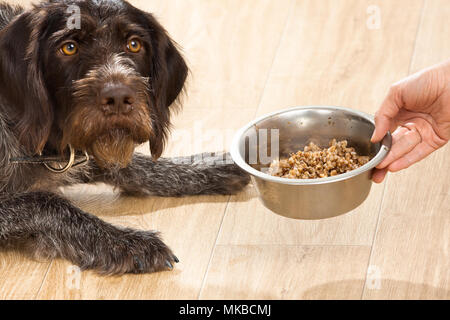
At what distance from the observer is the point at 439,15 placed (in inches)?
158

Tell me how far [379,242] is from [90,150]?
97cm

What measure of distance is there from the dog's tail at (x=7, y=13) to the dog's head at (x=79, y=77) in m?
0.27

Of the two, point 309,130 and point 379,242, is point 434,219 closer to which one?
point 379,242

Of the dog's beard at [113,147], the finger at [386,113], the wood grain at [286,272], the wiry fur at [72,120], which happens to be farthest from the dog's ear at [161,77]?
the finger at [386,113]

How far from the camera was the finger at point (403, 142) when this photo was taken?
2537 millimetres

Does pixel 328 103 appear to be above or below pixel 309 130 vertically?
below

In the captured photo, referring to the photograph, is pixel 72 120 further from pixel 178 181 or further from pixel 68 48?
pixel 178 181

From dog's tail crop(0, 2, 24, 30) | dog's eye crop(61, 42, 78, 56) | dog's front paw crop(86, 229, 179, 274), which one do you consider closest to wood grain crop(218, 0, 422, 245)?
dog's front paw crop(86, 229, 179, 274)

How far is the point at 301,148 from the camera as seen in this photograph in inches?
107

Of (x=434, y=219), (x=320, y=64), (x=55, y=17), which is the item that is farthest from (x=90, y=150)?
(x=320, y=64)

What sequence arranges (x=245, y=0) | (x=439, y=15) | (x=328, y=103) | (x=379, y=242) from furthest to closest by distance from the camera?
(x=245, y=0) → (x=439, y=15) → (x=328, y=103) → (x=379, y=242)

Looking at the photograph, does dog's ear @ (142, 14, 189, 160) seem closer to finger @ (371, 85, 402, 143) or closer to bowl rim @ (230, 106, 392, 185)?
bowl rim @ (230, 106, 392, 185)

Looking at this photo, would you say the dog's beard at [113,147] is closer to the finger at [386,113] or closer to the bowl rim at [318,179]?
the bowl rim at [318,179]

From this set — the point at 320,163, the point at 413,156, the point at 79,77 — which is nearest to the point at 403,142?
the point at 413,156
